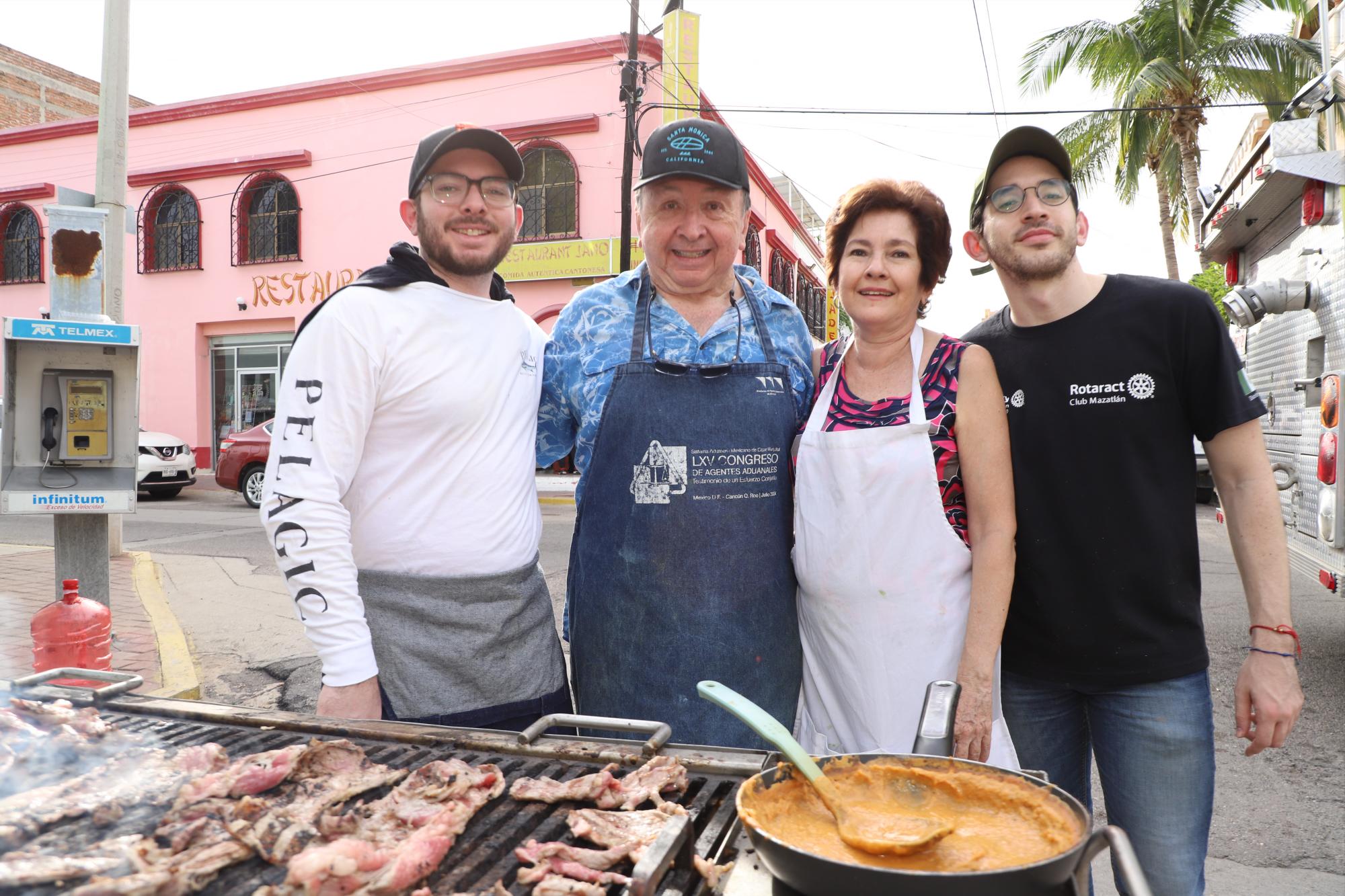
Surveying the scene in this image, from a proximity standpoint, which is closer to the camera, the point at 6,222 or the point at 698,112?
the point at 698,112

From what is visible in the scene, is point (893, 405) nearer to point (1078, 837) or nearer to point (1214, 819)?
point (1078, 837)

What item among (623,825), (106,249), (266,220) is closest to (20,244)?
(266,220)

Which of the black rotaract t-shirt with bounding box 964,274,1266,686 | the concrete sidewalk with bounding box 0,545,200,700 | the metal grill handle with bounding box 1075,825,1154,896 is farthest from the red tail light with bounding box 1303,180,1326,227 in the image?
the concrete sidewalk with bounding box 0,545,200,700

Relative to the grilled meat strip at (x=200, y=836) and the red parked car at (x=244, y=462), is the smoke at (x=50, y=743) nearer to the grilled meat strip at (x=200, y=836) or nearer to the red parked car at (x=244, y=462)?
the grilled meat strip at (x=200, y=836)

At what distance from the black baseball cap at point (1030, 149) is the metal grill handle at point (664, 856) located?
6.11 feet

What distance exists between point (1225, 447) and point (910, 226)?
3.18ft

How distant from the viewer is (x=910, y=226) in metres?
2.30

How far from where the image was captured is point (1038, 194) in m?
2.26

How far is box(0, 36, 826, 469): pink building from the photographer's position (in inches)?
607

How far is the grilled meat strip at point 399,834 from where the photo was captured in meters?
1.25

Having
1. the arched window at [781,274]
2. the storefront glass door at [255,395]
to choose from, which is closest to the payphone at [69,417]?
the storefront glass door at [255,395]

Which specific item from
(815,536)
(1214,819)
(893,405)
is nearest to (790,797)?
(815,536)

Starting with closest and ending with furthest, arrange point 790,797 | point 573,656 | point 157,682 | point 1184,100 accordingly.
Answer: point 790,797
point 573,656
point 157,682
point 1184,100

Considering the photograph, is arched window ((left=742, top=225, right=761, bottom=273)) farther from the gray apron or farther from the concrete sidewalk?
the gray apron
